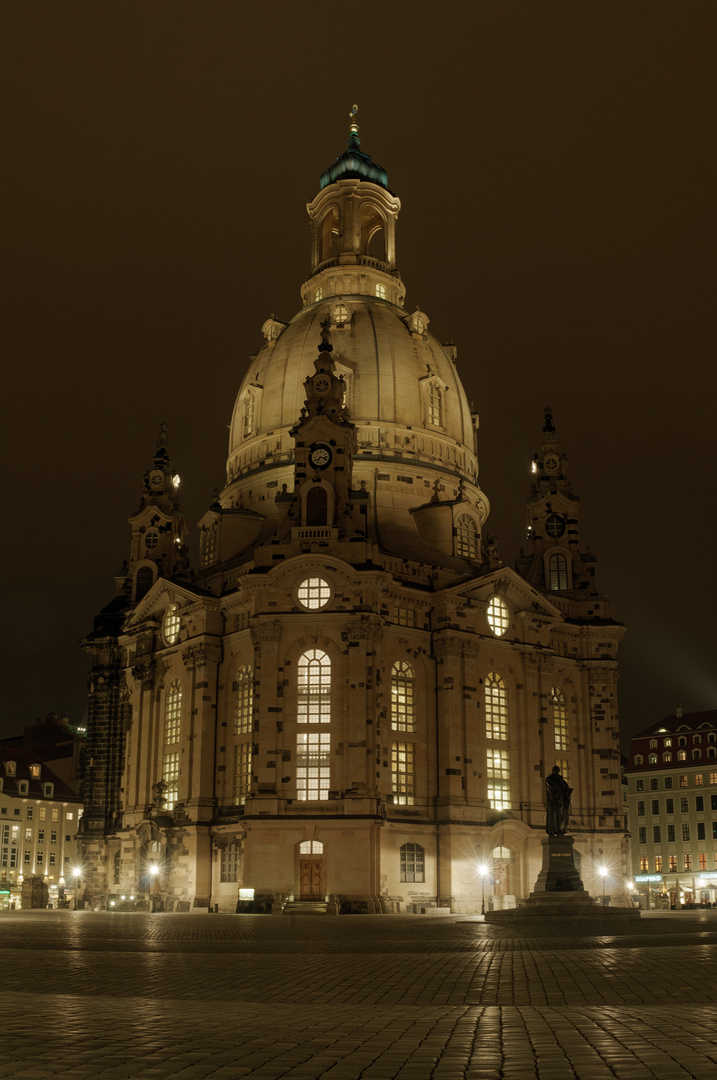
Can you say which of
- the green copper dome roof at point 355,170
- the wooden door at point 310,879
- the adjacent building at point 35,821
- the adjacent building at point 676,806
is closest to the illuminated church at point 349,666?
the wooden door at point 310,879

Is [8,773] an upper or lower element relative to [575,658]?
lower

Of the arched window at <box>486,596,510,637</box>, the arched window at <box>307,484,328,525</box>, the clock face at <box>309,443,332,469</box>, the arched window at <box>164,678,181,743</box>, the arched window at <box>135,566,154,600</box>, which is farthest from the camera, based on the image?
the arched window at <box>135,566,154,600</box>

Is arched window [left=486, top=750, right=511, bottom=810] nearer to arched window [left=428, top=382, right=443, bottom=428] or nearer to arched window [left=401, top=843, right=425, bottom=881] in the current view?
arched window [left=401, top=843, right=425, bottom=881]

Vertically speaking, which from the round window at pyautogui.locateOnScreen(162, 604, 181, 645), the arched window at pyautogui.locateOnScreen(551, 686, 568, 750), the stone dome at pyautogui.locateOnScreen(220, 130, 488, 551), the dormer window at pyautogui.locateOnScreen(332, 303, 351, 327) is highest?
the dormer window at pyautogui.locateOnScreen(332, 303, 351, 327)

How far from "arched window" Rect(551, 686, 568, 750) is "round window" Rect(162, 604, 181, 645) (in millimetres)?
27407

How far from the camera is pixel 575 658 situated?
8650 cm

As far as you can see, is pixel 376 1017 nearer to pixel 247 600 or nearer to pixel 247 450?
pixel 247 600

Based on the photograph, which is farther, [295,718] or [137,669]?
[137,669]

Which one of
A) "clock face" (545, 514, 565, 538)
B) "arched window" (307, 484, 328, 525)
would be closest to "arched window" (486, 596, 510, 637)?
"clock face" (545, 514, 565, 538)

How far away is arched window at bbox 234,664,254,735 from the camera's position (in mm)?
74188

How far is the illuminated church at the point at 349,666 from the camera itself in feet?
229

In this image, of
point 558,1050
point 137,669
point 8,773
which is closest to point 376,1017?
point 558,1050

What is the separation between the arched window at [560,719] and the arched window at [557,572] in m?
8.99

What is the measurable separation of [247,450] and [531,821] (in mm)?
36035
